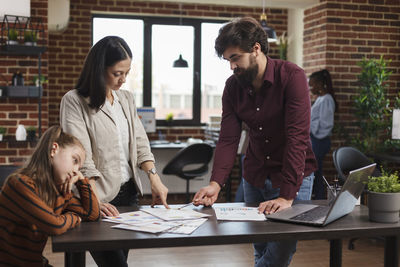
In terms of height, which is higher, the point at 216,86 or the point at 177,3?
the point at 177,3

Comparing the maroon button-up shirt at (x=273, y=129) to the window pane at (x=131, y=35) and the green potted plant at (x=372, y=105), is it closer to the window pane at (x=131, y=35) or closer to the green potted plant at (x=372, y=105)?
the green potted plant at (x=372, y=105)

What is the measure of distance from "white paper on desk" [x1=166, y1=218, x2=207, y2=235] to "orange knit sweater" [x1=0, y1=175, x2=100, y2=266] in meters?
0.35

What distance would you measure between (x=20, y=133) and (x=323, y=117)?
10.0ft

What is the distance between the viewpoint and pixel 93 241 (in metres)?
1.55

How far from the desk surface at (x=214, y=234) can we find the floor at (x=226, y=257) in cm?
198

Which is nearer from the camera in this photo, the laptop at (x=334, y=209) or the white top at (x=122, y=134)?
the laptop at (x=334, y=209)

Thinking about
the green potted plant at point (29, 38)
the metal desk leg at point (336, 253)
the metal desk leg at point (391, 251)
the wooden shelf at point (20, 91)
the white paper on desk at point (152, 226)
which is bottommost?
the metal desk leg at point (336, 253)

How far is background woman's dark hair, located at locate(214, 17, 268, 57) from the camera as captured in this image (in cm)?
209

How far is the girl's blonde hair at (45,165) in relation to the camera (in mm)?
1694

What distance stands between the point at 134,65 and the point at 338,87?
2.73 m

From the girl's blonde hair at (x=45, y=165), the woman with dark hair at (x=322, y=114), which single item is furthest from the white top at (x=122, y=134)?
the woman with dark hair at (x=322, y=114)

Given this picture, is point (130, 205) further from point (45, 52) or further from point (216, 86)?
point (216, 86)

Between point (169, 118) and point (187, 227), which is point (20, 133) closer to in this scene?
point (169, 118)

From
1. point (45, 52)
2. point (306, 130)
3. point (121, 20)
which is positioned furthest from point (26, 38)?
point (306, 130)
